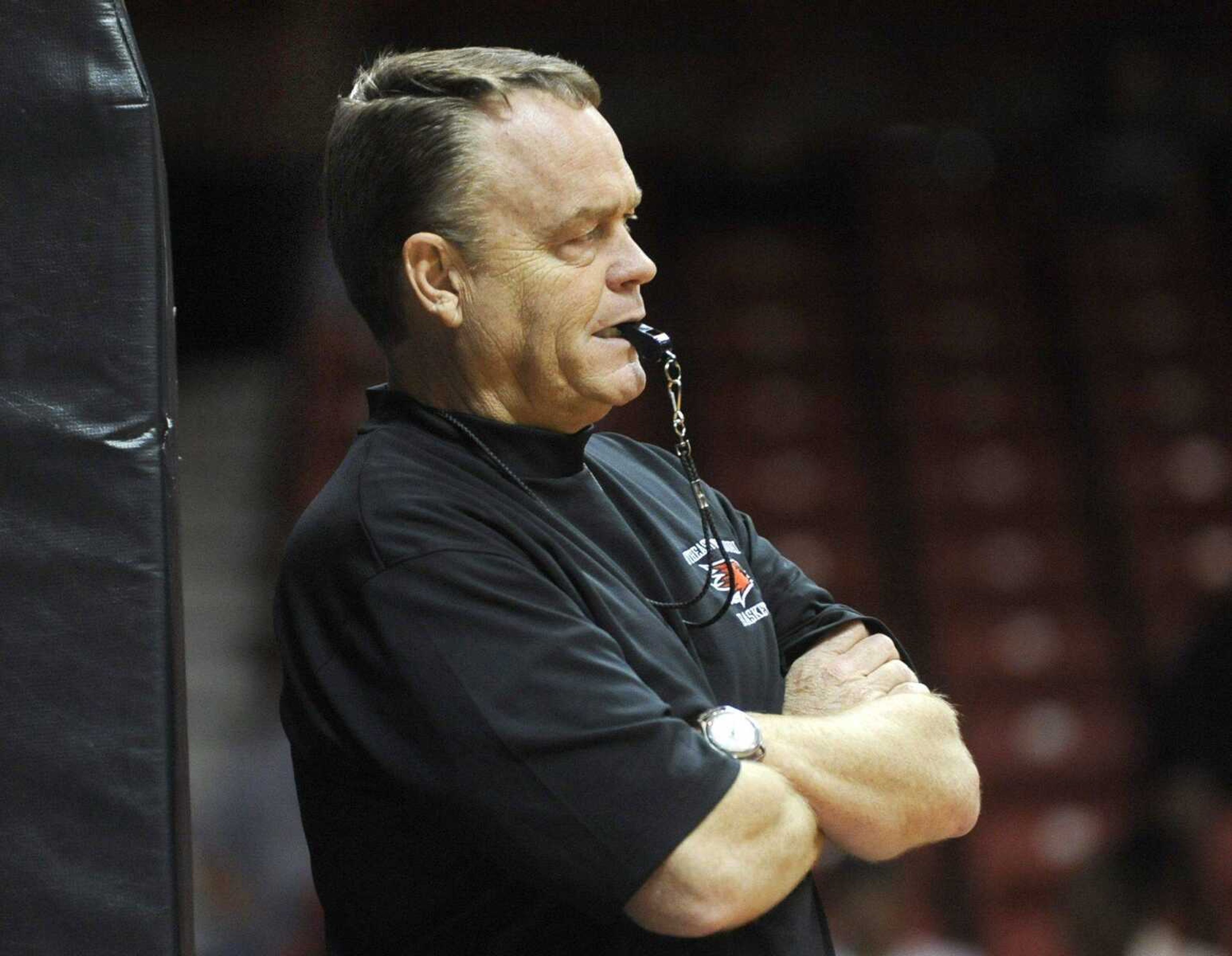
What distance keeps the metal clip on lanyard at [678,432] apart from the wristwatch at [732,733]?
0.12 m

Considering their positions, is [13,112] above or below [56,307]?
above

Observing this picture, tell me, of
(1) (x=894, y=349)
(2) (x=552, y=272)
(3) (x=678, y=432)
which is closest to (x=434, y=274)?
(2) (x=552, y=272)

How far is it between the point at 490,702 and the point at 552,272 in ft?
1.18

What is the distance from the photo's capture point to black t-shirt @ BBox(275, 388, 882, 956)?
3.57ft

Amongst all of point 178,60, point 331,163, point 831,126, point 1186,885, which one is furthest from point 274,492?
point 331,163

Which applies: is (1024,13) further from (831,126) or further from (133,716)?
(133,716)

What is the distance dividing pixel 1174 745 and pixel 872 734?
3.58 m

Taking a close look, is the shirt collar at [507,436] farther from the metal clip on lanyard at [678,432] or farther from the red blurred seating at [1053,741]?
the red blurred seating at [1053,741]

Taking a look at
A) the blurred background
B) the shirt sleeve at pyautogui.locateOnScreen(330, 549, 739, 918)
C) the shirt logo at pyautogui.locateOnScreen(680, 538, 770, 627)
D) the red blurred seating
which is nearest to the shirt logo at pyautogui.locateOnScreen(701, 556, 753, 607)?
the shirt logo at pyautogui.locateOnScreen(680, 538, 770, 627)

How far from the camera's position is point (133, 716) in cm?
106

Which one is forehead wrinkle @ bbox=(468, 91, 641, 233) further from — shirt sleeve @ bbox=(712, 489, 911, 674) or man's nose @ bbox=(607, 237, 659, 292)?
shirt sleeve @ bbox=(712, 489, 911, 674)

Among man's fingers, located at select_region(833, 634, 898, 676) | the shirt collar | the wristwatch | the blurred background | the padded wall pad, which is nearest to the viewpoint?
the padded wall pad

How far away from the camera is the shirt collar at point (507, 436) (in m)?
1.29

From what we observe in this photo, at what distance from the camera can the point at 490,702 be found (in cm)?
110
